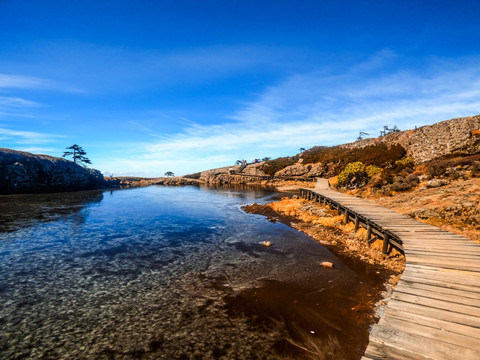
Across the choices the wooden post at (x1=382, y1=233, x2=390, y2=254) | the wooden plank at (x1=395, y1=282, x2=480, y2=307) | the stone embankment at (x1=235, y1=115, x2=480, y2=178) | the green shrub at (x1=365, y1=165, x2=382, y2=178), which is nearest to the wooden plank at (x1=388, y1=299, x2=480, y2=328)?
the wooden plank at (x1=395, y1=282, x2=480, y2=307)

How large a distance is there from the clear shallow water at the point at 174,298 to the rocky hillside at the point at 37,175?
45600 millimetres

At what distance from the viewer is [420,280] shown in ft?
24.2

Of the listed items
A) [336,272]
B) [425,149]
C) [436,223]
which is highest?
[425,149]

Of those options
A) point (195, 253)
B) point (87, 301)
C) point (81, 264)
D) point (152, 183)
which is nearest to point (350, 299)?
point (195, 253)

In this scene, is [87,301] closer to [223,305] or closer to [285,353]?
[223,305]

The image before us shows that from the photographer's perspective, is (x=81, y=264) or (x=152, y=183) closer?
(x=81, y=264)

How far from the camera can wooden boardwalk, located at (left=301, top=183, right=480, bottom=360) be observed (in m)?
4.45

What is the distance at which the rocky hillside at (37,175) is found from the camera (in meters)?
50.5

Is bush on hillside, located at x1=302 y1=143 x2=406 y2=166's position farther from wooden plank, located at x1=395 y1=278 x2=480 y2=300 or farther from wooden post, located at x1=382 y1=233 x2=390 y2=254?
wooden plank, located at x1=395 y1=278 x2=480 y2=300

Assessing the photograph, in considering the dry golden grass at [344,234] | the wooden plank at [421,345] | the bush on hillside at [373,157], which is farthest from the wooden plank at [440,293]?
the bush on hillside at [373,157]

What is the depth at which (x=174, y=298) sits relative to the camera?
9.83 meters

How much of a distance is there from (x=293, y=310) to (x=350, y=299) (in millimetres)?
2654

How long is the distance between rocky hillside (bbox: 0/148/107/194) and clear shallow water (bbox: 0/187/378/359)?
45600mm

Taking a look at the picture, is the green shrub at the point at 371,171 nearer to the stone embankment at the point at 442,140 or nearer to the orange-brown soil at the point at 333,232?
the stone embankment at the point at 442,140
